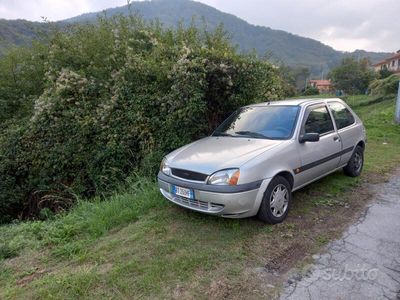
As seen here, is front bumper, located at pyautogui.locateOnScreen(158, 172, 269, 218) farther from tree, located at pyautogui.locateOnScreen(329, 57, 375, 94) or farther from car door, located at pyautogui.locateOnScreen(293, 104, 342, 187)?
tree, located at pyautogui.locateOnScreen(329, 57, 375, 94)

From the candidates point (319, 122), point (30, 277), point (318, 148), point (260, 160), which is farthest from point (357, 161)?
point (30, 277)

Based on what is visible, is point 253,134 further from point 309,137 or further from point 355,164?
point 355,164

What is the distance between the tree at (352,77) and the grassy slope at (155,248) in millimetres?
43485

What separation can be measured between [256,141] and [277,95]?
408cm

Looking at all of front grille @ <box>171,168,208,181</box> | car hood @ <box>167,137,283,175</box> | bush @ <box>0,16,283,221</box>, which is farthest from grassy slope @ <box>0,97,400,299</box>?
bush @ <box>0,16,283,221</box>

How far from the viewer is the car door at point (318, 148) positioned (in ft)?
13.5

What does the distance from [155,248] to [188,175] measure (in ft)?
2.99

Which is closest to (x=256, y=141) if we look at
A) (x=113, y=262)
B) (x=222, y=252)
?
Answer: (x=222, y=252)

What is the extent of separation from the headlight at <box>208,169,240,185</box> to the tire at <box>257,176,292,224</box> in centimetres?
47

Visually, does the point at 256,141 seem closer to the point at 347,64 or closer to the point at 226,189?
the point at 226,189

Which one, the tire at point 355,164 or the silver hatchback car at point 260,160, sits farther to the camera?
the tire at point 355,164

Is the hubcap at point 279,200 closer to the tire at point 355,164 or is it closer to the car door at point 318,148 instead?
the car door at point 318,148

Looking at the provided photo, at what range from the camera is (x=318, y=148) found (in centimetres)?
435

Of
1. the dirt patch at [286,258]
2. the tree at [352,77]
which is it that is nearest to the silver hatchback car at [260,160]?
the dirt patch at [286,258]
